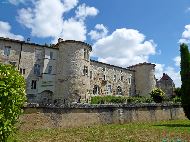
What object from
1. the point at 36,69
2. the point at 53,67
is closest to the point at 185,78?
the point at 53,67

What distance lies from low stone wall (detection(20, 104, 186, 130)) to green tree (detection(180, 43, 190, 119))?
214 inches

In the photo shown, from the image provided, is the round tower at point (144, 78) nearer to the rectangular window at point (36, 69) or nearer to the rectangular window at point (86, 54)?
the rectangular window at point (86, 54)

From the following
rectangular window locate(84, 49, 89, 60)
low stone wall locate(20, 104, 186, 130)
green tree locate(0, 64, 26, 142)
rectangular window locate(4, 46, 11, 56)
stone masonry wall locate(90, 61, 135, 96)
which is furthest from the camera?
stone masonry wall locate(90, 61, 135, 96)

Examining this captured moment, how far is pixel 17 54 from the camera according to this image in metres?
45.4

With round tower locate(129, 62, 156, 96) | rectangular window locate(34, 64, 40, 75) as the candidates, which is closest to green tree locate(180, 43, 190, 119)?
rectangular window locate(34, 64, 40, 75)

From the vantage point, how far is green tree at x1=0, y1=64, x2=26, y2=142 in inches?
310

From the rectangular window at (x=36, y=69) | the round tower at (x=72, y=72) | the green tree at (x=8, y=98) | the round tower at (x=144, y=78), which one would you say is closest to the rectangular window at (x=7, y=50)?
the rectangular window at (x=36, y=69)

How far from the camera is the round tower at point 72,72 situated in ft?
148

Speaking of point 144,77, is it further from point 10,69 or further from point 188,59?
point 10,69

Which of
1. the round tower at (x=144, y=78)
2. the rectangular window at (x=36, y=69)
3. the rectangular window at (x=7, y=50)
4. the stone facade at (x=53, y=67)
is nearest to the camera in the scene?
the rectangular window at (x=7, y=50)

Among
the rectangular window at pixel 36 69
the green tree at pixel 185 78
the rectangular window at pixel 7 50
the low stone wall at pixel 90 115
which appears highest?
the rectangular window at pixel 7 50

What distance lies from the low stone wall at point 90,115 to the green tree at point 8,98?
28.6ft

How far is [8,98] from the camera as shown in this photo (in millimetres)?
8031

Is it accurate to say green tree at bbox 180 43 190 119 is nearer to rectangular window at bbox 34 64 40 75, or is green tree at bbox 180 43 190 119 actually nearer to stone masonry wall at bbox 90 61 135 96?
rectangular window at bbox 34 64 40 75
